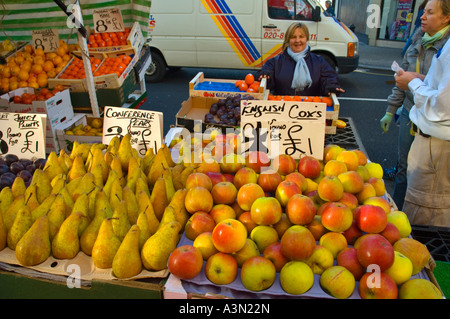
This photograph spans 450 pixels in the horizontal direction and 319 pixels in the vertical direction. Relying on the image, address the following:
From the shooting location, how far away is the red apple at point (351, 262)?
1422mm

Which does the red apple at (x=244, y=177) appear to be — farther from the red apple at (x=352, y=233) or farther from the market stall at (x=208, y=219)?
the red apple at (x=352, y=233)

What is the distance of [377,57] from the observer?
1127 centimetres

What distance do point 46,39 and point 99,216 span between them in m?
4.17

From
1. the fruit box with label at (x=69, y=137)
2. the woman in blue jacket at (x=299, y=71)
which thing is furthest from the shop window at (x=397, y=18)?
the fruit box with label at (x=69, y=137)

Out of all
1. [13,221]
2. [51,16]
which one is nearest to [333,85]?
[13,221]

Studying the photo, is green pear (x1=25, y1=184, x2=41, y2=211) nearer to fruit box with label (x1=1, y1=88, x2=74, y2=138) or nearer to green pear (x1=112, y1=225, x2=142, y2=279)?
green pear (x1=112, y1=225, x2=142, y2=279)

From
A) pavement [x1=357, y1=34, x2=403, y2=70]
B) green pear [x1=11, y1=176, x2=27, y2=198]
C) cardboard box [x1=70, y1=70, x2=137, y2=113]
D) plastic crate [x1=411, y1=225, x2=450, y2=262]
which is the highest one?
green pear [x1=11, y1=176, x2=27, y2=198]

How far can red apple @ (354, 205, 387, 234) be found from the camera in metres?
1.53

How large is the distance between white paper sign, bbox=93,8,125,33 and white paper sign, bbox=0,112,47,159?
2.66 m

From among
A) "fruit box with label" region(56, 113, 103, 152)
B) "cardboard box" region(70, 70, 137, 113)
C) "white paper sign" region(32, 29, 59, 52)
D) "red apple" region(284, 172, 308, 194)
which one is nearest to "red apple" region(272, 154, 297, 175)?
"red apple" region(284, 172, 308, 194)

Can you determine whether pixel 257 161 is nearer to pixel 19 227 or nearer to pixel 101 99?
pixel 19 227

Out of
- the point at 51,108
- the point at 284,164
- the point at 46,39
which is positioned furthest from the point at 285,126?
the point at 46,39

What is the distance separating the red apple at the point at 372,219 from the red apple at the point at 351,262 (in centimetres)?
14
